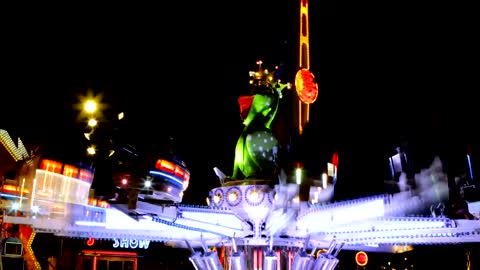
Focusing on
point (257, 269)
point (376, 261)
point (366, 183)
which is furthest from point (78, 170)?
point (376, 261)

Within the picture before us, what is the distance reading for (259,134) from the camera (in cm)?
2008

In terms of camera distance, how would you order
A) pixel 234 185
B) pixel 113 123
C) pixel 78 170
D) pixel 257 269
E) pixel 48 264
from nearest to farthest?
pixel 78 170
pixel 113 123
pixel 257 269
pixel 234 185
pixel 48 264

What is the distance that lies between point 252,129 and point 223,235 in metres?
4.82

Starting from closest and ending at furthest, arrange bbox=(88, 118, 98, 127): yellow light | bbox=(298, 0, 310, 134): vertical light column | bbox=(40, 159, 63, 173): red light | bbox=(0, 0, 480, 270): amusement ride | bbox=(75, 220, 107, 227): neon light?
1. bbox=(40, 159, 63, 173): red light
2. bbox=(0, 0, 480, 270): amusement ride
3. bbox=(88, 118, 98, 127): yellow light
4. bbox=(75, 220, 107, 227): neon light
5. bbox=(298, 0, 310, 134): vertical light column

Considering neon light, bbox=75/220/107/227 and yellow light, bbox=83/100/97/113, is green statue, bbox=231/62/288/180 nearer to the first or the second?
neon light, bbox=75/220/107/227

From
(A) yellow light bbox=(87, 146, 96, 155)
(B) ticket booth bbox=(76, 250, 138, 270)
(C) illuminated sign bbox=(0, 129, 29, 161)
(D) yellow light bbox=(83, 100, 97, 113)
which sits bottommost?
(B) ticket booth bbox=(76, 250, 138, 270)

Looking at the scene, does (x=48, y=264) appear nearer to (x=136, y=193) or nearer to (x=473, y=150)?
(x=136, y=193)

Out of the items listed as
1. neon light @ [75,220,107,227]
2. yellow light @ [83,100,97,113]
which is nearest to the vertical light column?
neon light @ [75,220,107,227]

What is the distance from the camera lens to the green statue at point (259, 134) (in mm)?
19547

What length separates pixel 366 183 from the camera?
1648 centimetres

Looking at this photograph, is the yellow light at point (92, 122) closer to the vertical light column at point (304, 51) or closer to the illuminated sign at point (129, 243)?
the illuminated sign at point (129, 243)

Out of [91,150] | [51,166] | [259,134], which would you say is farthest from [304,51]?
[51,166]

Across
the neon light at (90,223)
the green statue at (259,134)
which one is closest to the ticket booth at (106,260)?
the green statue at (259,134)

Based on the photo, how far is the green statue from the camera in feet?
64.1
